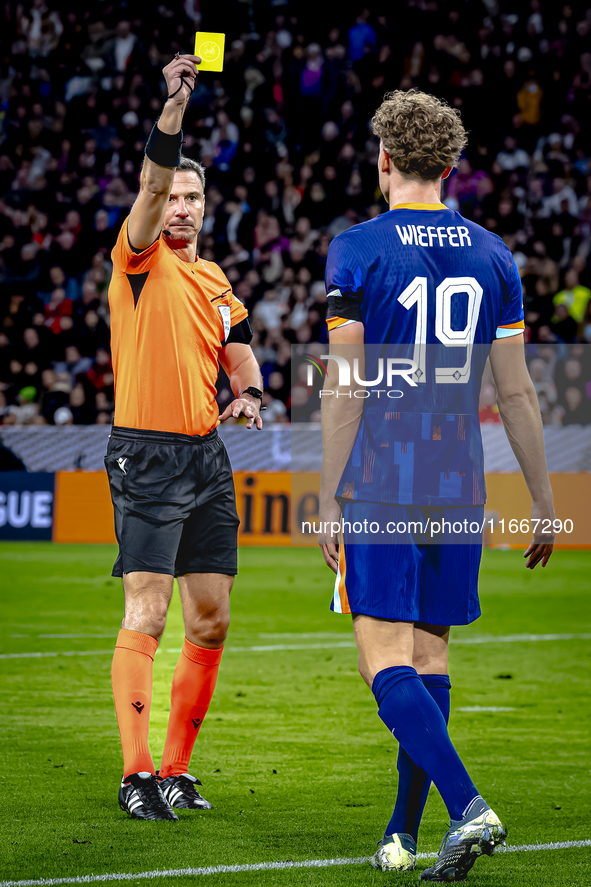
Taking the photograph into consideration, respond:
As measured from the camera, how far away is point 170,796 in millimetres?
4582

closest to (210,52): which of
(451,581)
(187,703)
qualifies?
(451,581)

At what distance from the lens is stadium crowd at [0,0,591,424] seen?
19.0m

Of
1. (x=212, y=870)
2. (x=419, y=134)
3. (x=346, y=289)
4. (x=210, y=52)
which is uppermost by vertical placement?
(x=210, y=52)

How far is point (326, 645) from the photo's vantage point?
30.1 ft

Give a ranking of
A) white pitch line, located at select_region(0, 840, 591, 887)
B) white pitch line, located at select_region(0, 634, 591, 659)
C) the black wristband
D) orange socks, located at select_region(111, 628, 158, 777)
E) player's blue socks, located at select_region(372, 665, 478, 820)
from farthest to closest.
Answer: white pitch line, located at select_region(0, 634, 591, 659) < orange socks, located at select_region(111, 628, 158, 777) < the black wristband < white pitch line, located at select_region(0, 840, 591, 887) < player's blue socks, located at select_region(372, 665, 478, 820)

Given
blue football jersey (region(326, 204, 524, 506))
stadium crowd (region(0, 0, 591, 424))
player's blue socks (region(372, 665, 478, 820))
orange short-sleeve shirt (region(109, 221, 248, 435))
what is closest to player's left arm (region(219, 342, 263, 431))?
orange short-sleeve shirt (region(109, 221, 248, 435))

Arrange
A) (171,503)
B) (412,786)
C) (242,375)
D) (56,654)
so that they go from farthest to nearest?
1. (56,654)
2. (242,375)
3. (171,503)
4. (412,786)

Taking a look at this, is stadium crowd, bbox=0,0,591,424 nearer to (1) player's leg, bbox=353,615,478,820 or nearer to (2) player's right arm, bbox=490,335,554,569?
(2) player's right arm, bbox=490,335,554,569

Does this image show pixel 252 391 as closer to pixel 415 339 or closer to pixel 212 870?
pixel 415 339

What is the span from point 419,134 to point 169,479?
168cm

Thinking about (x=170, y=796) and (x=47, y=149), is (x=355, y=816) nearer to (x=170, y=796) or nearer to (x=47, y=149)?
(x=170, y=796)

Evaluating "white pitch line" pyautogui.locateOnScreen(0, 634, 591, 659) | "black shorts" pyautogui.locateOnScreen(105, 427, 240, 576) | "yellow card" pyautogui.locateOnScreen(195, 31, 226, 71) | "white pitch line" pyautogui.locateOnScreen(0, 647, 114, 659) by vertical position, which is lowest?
"white pitch line" pyautogui.locateOnScreen(0, 634, 591, 659)

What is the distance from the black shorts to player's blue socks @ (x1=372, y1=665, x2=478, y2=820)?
1.27 meters

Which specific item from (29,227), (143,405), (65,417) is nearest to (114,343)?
(143,405)
